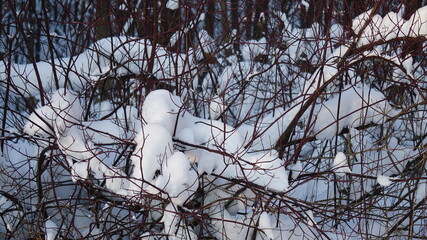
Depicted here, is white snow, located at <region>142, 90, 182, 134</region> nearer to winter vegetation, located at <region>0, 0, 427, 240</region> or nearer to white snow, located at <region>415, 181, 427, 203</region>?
winter vegetation, located at <region>0, 0, 427, 240</region>

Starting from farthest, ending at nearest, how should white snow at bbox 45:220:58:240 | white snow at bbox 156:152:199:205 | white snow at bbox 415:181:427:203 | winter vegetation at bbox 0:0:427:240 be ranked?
white snow at bbox 415:181:427:203 → white snow at bbox 45:220:58:240 → winter vegetation at bbox 0:0:427:240 → white snow at bbox 156:152:199:205

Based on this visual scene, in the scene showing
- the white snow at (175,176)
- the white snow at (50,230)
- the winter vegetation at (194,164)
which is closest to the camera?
the white snow at (175,176)

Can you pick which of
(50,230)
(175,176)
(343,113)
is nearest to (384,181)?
(343,113)

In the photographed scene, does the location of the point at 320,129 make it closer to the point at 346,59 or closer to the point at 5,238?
the point at 346,59

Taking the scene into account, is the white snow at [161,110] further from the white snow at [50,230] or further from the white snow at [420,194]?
the white snow at [420,194]

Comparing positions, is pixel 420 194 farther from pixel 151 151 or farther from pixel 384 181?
pixel 151 151

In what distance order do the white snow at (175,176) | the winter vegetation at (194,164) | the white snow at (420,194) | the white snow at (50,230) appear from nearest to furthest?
the white snow at (175,176) < the winter vegetation at (194,164) < the white snow at (50,230) < the white snow at (420,194)

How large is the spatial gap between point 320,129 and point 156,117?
124 centimetres

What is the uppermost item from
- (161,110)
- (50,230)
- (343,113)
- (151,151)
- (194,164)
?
(343,113)

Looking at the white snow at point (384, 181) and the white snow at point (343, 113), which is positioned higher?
the white snow at point (343, 113)

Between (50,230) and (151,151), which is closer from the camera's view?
(151,151)

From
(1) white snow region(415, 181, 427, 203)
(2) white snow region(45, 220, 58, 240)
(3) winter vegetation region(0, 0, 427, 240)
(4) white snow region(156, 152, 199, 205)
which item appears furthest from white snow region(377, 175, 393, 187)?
(2) white snow region(45, 220, 58, 240)

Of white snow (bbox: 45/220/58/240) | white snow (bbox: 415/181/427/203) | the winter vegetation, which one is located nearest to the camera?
the winter vegetation

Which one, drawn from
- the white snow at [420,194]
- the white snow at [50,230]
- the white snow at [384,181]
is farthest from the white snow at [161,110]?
the white snow at [420,194]
